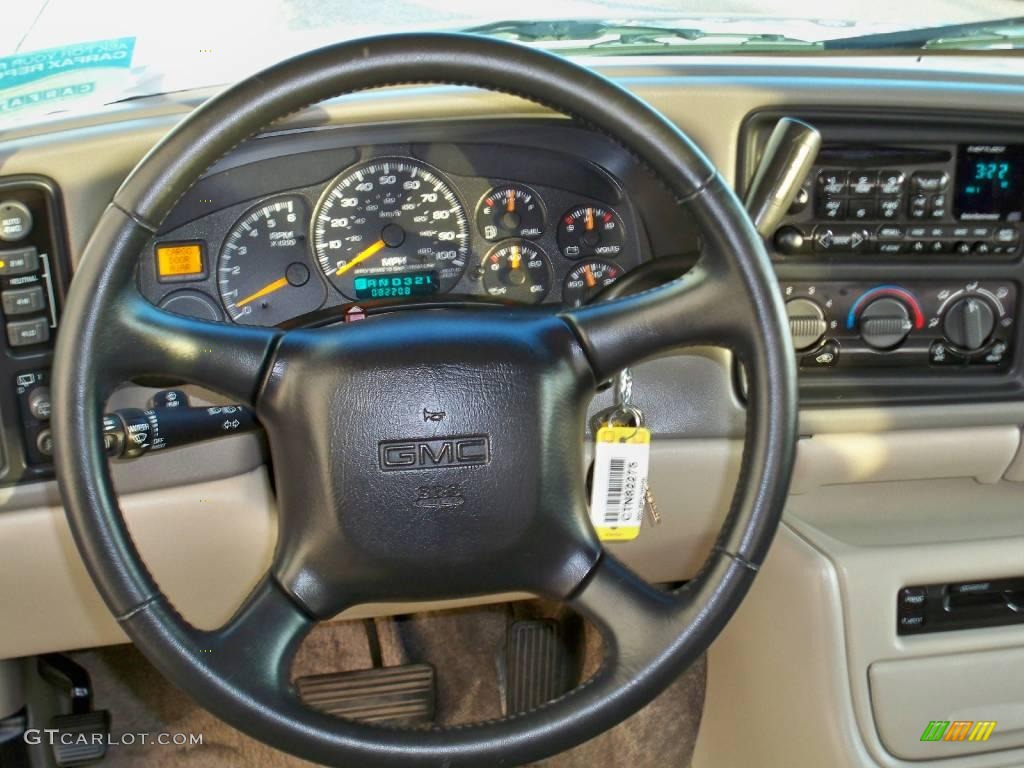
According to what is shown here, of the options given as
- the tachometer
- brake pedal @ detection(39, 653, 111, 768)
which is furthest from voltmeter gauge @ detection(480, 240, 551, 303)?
brake pedal @ detection(39, 653, 111, 768)

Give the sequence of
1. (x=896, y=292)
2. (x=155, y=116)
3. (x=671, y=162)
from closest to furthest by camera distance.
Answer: (x=671, y=162)
(x=155, y=116)
(x=896, y=292)

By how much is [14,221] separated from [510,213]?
59 centimetres

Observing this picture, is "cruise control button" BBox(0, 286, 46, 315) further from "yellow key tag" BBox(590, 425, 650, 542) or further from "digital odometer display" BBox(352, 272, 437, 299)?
"yellow key tag" BBox(590, 425, 650, 542)

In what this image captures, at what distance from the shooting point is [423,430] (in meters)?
1.10

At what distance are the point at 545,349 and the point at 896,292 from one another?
2.06ft

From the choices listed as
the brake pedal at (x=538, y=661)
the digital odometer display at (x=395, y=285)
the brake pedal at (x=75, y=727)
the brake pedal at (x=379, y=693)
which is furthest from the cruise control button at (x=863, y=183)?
the brake pedal at (x=75, y=727)

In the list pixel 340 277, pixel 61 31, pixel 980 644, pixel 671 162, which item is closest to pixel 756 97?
pixel 671 162

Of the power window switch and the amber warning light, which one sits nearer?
the amber warning light

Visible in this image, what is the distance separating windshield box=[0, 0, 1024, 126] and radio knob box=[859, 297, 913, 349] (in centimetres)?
44

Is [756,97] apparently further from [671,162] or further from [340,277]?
[340,277]

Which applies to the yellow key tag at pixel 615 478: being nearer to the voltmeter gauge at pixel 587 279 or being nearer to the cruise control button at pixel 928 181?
the voltmeter gauge at pixel 587 279

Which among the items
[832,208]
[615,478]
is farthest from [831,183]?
[615,478]

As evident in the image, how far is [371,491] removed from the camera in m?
1.10

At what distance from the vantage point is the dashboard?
1423 millimetres
